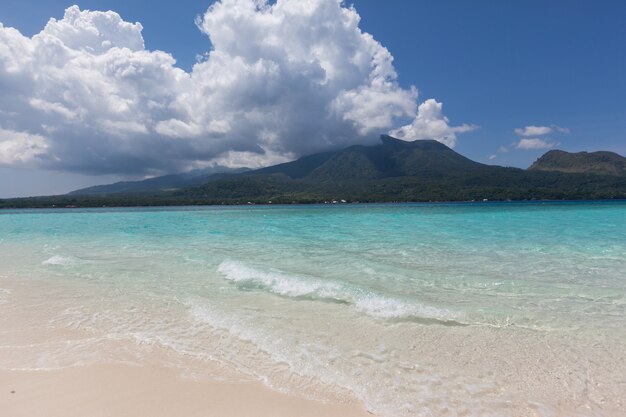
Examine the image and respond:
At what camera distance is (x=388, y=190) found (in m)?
190

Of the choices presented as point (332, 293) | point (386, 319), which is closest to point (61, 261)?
point (332, 293)

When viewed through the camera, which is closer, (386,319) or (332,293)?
(386,319)

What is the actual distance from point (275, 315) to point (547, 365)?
15.4 feet

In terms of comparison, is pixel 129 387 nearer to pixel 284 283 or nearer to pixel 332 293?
pixel 332 293

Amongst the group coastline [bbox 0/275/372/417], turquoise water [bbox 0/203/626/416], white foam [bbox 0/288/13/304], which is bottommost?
white foam [bbox 0/288/13/304]

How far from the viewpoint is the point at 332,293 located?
8.44 m

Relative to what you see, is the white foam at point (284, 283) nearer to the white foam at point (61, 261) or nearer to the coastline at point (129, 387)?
the coastline at point (129, 387)

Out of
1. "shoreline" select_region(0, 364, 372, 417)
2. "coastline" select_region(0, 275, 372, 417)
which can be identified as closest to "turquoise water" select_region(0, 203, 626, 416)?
"coastline" select_region(0, 275, 372, 417)

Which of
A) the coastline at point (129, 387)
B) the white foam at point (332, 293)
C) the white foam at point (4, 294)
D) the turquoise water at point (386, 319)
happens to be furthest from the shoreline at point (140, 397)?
the white foam at point (4, 294)

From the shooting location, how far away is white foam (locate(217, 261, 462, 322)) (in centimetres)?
685

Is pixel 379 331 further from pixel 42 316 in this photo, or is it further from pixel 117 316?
pixel 42 316

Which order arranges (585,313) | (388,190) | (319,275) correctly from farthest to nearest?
(388,190)
(319,275)
(585,313)

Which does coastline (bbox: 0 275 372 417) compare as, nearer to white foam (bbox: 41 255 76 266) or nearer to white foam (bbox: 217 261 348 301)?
white foam (bbox: 217 261 348 301)

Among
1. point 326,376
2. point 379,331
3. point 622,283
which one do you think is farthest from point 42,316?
point 622,283
